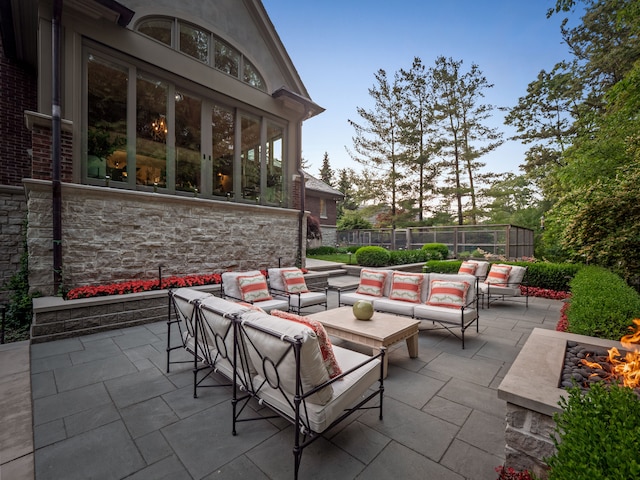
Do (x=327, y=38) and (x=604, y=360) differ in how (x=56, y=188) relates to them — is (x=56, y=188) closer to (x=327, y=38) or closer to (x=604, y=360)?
(x=604, y=360)

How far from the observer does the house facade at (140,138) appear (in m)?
4.96

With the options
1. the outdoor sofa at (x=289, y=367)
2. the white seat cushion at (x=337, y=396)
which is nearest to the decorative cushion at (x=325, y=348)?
the outdoor sofa at (x=289, y=367)

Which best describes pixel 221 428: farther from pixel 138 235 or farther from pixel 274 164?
pixel 274 164

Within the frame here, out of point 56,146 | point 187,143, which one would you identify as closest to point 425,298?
point 187,143

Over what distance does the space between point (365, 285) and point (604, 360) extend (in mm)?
3416

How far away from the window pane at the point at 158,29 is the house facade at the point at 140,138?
0.08 feet

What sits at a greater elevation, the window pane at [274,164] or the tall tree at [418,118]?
the tall tree at [418,118]

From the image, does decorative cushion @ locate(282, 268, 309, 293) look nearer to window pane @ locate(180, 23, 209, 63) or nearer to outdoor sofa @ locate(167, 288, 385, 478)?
outdoor sofa @ locate(167, 288, 385, 478)

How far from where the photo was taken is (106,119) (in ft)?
18.9

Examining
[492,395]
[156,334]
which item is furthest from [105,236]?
[492,395]

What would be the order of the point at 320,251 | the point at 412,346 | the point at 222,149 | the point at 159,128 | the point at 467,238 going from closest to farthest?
the point at 412,346
the point at 159,128
the point at 222,149
the point at 467,238
the point at 320,251

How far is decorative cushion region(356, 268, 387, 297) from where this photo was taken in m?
5.27

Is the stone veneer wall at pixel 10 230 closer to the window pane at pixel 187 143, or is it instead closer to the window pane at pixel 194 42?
the window pane at pixel 187 143

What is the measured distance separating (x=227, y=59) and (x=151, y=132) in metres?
3.10
